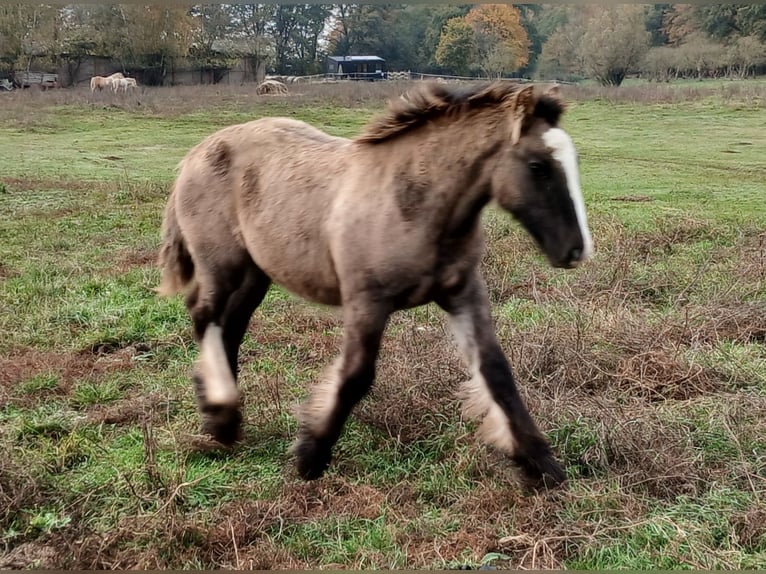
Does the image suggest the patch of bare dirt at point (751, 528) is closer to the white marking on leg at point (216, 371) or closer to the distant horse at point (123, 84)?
the white marking on leg at point (216, 371)

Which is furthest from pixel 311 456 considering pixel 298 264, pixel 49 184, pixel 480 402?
pixel 49 184

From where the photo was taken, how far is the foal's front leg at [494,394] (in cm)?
370

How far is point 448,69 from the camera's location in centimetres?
1527

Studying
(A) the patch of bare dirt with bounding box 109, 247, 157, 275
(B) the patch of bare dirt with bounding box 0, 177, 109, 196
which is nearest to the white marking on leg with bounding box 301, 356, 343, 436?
(A) the patch of bare dirt with bounding box 109, 247, 157, 275

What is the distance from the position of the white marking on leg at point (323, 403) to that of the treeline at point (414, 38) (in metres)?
2.51

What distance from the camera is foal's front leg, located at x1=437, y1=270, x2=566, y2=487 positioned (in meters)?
3.70

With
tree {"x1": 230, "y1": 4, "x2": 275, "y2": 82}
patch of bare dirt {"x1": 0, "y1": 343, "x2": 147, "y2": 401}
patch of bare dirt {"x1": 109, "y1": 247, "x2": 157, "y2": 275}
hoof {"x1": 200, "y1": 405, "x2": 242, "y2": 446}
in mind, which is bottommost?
patch of bare dirt {"x1": 0, "y1": 343, "x2": 147, "y2": 401}

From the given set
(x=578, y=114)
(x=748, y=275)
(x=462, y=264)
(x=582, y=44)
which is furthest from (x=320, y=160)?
(x=578, y=114)

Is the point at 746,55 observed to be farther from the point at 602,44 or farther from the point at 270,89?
the point at 270,89

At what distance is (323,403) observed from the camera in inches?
151

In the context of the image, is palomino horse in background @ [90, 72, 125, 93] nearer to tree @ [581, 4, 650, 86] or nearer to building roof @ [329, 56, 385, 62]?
building roof @ [329, 56, 385, 62]

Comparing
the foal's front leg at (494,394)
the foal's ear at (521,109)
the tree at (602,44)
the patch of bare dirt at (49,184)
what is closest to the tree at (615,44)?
the tree at (602,44)

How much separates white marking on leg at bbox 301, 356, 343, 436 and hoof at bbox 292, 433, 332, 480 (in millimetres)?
58

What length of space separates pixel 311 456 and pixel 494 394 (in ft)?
3.18
